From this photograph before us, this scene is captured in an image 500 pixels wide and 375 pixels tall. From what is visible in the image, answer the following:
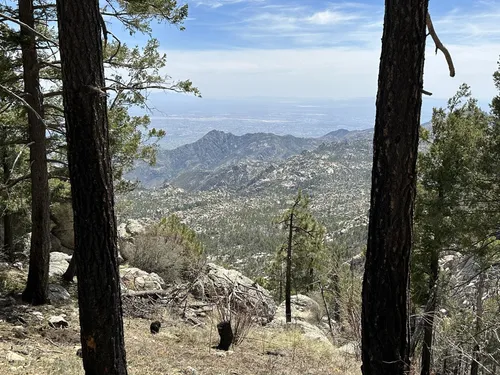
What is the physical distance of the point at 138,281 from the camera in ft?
39.6

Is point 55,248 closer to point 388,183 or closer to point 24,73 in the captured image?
point 24,73

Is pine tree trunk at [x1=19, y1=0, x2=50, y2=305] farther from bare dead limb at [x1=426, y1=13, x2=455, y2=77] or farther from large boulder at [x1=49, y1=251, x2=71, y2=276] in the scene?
bare dead limb at [x1=426, y1=13, x2=455, y2=77]

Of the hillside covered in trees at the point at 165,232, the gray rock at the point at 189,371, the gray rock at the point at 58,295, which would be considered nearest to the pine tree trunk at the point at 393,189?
the hillside covered in trees at the point at 165,232

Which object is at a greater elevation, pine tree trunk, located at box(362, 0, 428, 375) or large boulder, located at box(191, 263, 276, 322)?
pine tree trunk, located at box(362, 0, 428, 375)

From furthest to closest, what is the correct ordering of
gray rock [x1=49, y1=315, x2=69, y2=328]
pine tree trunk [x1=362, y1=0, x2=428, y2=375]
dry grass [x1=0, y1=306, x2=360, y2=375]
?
gray rock [x1=49, y1=315, x2=69, y2=328] < dry grass [x1=0, y1=306, x2=360, y2=375] < pine tree trunk [x1=362, y1=0, x2=428, y2=375]

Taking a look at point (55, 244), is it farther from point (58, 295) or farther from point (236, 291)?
point (236, 291)

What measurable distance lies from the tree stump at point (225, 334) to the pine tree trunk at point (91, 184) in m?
3.70

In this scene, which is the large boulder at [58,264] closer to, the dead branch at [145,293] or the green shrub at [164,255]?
the dead branch at [145,293]

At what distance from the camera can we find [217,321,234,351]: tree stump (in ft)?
23.9

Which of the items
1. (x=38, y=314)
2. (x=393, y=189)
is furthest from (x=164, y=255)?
(x=393, y=189)

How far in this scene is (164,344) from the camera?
→ 7.27 metres

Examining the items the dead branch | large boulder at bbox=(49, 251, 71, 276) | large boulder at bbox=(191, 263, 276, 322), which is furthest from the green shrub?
the dead branch

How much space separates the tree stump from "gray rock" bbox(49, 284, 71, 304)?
3.48 metres

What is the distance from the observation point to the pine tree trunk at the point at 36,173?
24.0ft
